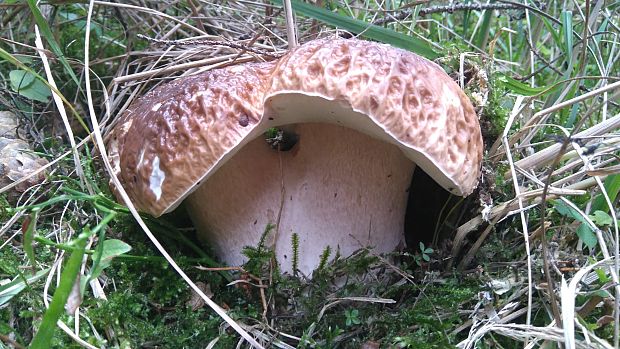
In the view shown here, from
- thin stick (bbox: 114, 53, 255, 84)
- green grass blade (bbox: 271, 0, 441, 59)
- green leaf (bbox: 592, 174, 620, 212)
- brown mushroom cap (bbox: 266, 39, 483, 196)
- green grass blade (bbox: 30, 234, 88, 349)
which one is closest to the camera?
green grass blade (bbox: 30, 234, 88, 349)

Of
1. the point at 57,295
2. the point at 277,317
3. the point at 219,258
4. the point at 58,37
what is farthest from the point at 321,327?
the point at 58,37

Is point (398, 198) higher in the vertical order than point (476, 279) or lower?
higher

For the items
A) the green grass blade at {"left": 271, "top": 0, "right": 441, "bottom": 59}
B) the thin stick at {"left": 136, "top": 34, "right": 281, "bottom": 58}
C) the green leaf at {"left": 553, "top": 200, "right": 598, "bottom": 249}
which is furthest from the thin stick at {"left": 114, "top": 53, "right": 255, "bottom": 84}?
the green leaf at {"left": 553, "top": 200, "right": 598, "bottom": 249}

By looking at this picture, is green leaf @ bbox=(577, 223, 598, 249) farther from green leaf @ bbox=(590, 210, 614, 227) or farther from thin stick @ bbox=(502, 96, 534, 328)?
thin stick @ bbox=(502, 96, 534, 328)

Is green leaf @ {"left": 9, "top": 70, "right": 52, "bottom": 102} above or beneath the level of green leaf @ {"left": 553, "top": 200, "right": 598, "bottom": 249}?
above

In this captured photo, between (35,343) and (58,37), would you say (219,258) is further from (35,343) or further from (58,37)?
(58,37)

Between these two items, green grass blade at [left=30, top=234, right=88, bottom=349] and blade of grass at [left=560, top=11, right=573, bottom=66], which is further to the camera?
blade of grass at [left=560, top=11, right=573, bottom=66]
